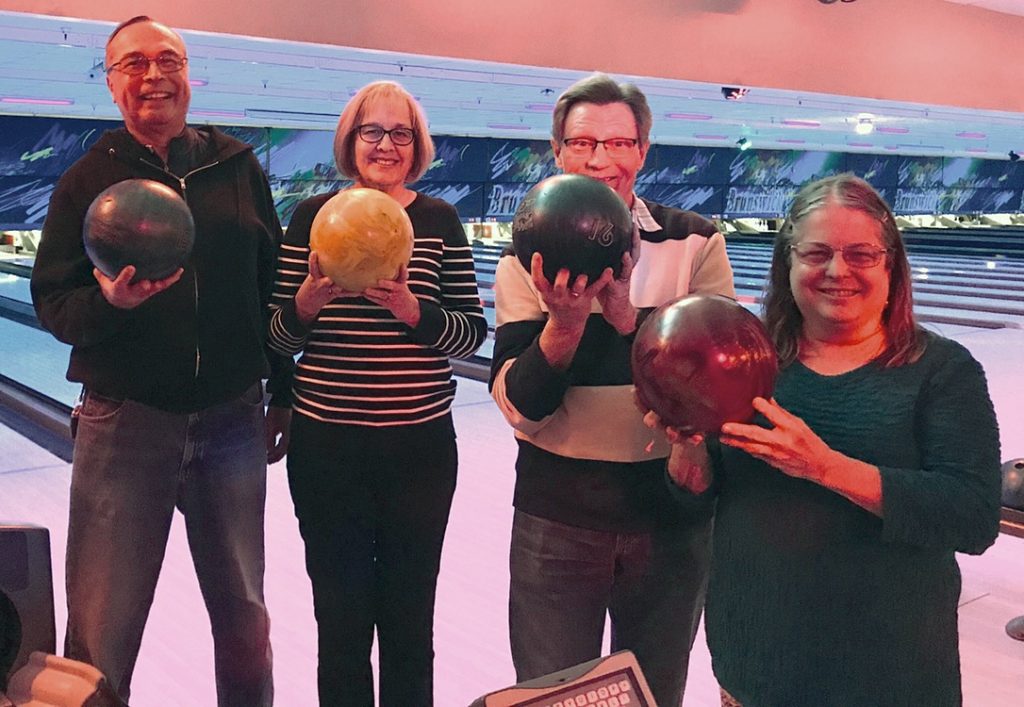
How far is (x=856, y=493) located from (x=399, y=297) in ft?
2.34

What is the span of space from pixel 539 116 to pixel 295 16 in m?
7.20

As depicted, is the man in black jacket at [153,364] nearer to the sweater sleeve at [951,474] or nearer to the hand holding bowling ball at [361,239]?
the hand holding bowling ball at [361,239]

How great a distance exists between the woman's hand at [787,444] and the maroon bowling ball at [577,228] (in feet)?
0.90

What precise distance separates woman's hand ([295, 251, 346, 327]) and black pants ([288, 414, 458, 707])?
18 cm

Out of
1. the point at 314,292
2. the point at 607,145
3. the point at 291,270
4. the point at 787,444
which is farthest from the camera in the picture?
the point at 291,270

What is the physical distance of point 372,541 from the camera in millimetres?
1608

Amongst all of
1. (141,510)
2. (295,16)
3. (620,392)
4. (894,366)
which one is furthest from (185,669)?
(295,16)

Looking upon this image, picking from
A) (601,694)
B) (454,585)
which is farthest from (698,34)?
(601,694)

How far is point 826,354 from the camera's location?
1.20 m

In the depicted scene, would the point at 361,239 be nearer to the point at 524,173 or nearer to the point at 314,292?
the point at 314,292

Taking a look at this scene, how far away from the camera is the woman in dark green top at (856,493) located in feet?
3.52

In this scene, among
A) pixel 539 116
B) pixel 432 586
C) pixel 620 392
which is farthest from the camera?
pixel 539 116

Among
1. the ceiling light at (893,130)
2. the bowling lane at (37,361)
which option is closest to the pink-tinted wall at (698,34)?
the bowling lane at (37,361)

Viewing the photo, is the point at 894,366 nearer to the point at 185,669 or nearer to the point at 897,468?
the point at 897,468
